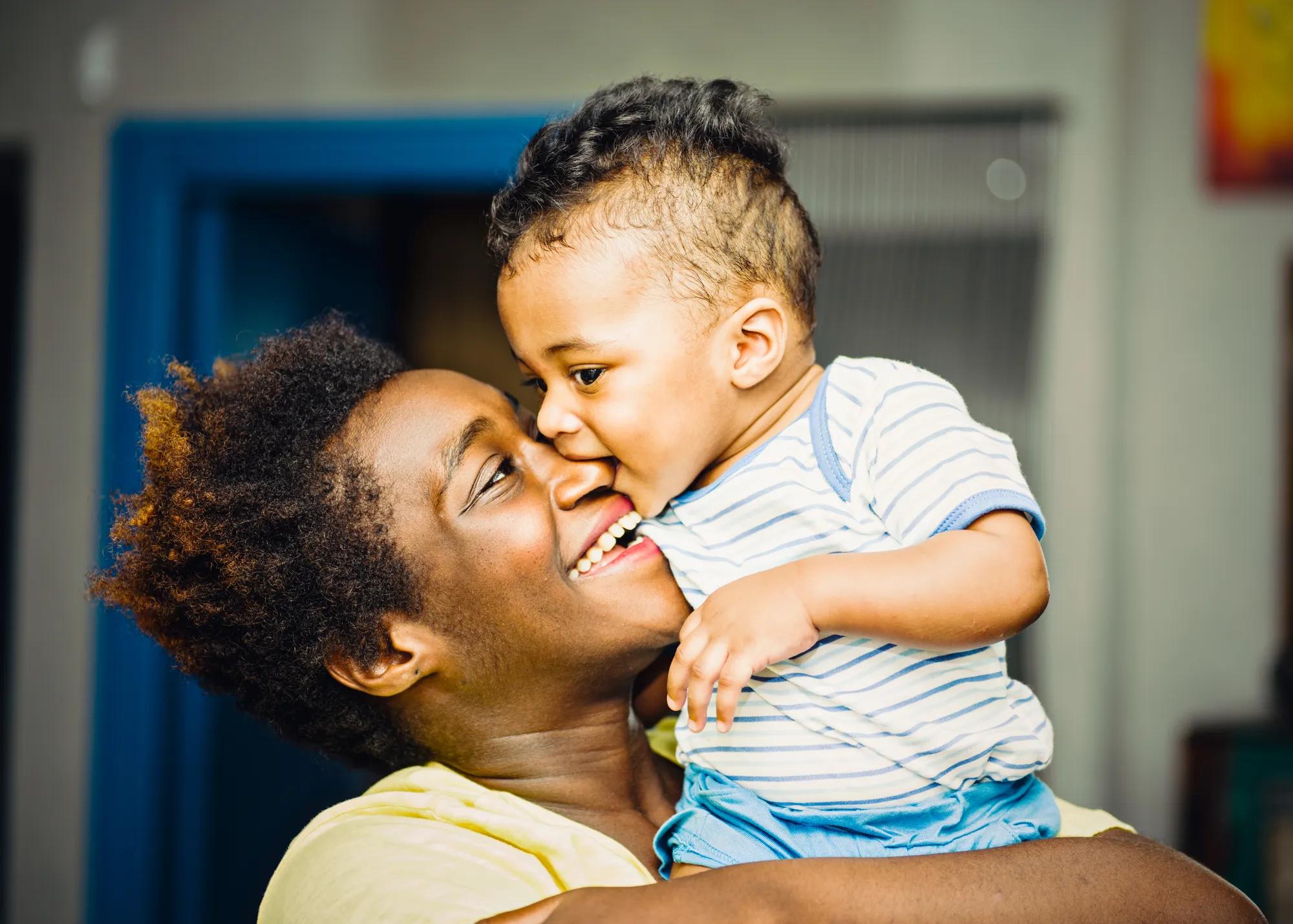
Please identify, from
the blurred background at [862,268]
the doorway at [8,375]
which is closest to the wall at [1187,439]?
the blurred background at [862,268]

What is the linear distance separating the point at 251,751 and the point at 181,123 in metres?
2.10

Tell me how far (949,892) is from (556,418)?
695 millimetres

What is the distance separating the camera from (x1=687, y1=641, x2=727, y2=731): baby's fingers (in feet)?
3.52

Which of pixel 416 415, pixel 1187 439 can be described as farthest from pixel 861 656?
pixel 1187 439

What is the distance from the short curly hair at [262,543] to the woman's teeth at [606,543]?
208mm

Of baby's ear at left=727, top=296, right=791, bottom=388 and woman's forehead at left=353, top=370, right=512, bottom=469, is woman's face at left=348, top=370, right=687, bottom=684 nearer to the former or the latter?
woman's forehead at left=353, top=370, right=512, bottom=469

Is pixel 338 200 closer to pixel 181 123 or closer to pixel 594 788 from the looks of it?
pixel 181 123

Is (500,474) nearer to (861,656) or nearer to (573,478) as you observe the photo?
(573,478)

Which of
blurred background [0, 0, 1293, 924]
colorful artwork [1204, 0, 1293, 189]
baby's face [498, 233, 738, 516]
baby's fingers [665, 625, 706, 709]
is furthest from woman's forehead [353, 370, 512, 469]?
colorful artwork [1204, 0, 1293, 189]

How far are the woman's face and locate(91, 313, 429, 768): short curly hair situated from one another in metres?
0.04

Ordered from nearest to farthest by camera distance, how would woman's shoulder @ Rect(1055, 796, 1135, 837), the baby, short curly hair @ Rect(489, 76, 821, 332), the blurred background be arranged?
1. the baby
2. short curly hair @ Rect(489, 76, 821, 332)
3. woman's shoulder @ Rect(1055, 796, 1135, 837)
4. the blurred background

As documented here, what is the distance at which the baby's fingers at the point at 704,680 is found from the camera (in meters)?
1.07

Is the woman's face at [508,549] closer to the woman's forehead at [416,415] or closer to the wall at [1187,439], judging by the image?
the woman's forehead at [416,415]

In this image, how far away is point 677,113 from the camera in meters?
1.30
